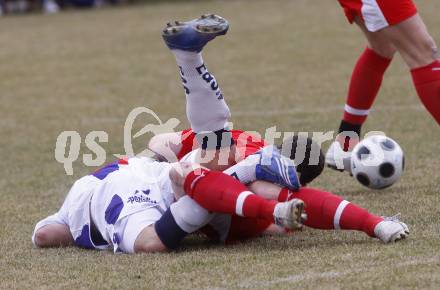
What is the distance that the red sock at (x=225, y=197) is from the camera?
12.2 feet

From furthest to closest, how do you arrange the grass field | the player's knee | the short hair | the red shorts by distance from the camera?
the red shorts, the short hair, the player's knee, the grass field

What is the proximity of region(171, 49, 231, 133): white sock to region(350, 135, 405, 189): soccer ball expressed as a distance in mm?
945

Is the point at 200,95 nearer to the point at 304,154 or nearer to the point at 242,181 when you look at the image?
the point at 242,181

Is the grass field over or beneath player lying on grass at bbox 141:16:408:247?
beneath

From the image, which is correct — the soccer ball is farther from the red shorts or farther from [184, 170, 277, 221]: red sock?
[184, 170, 277, 221]: red sock

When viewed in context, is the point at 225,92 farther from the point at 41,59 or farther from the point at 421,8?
the point at 421,8

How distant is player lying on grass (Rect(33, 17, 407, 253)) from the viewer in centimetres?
374

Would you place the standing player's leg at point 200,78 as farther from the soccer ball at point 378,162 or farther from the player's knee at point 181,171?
the soccer ball at point 378,162

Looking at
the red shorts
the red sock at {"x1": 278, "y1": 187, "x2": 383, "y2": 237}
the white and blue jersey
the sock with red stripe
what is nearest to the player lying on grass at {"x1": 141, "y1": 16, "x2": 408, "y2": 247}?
the red sock at {"x1": 278, "y1": 187, "x2": 383, "y2": 237}

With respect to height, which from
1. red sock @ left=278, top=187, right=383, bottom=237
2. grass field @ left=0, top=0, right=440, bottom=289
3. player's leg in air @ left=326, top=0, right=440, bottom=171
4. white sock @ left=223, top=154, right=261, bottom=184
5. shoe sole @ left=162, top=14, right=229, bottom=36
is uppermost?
shoe sole @ left=162, top=14, right=229, bottom=36

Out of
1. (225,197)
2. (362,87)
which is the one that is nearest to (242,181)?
(225,197)

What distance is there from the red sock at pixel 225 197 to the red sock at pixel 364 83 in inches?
62.7

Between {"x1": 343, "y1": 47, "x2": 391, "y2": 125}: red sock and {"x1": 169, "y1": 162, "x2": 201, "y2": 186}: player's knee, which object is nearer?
{"x1": 169, "y1": 162, "x2": 201, "y2": 186}: player's knee

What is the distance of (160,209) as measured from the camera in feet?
13.4
